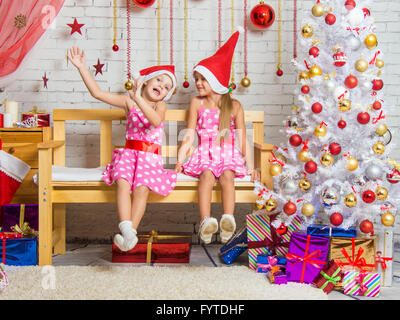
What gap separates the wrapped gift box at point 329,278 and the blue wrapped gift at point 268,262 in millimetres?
232

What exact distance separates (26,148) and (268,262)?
1635 millimetres

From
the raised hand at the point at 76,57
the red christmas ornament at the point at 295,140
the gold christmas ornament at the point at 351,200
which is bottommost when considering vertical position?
the gold christmas ornament at the point at 351,200

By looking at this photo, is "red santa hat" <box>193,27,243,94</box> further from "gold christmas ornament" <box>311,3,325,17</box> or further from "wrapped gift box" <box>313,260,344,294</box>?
"wrapped gift box" <box>313,260,344,294</box>

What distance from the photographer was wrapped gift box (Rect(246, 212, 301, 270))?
2.56m

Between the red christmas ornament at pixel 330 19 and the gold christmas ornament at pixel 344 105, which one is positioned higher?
the red christmas ornament at pixel 330 19

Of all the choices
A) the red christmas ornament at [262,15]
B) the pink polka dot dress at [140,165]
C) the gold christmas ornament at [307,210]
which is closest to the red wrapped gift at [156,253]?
the pink polka dot dress at [140,165]

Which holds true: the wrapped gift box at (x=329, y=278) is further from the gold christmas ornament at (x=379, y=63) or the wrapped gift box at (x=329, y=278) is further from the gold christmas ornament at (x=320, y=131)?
the gold christmas ornament at (x=379, y=63)

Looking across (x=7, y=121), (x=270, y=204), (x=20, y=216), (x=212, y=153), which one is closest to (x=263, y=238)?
(x=270, y=204)

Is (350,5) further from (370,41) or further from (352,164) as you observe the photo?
(352,164)

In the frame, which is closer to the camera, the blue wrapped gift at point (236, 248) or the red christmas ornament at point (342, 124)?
the red christmas ornament at point (342, 124)

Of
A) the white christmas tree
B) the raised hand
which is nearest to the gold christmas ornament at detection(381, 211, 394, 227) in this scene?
the white christmas tree

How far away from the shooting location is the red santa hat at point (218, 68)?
278cm
